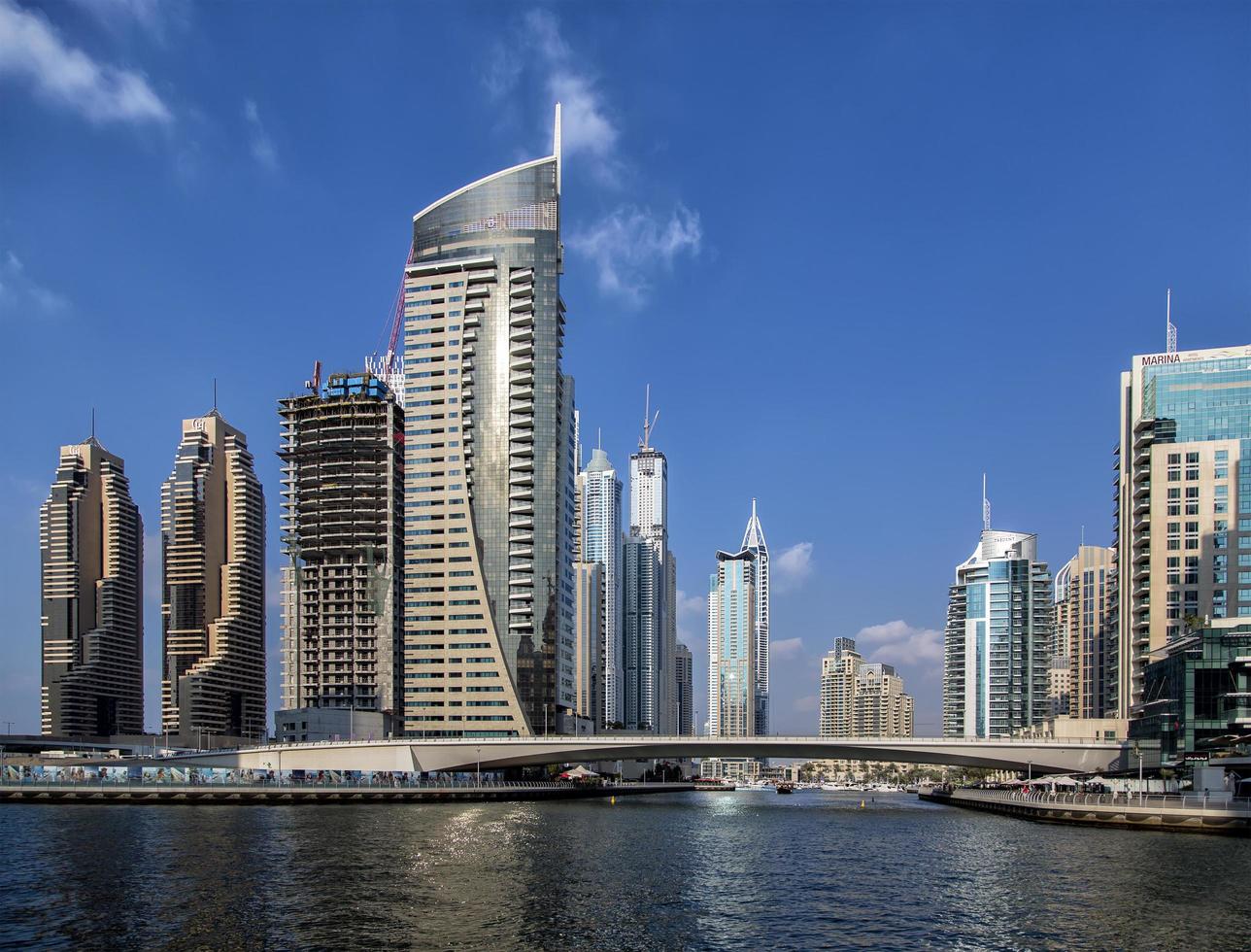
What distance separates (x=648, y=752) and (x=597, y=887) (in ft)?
341

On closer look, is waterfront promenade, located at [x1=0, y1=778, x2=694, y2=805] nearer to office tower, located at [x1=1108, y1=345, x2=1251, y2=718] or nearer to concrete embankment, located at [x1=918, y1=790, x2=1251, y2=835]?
concrete embankment, located at [x1=918, y1=790, x2=1251, y2=835]

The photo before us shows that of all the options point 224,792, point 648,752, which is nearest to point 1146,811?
point 648,752

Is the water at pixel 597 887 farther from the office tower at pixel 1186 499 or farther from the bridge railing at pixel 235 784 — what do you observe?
the office tower at pixel 1186 499

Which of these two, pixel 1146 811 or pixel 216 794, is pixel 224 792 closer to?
pixel 216 794

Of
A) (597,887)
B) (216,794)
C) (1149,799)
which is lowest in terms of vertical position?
(216,794)

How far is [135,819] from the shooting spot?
119 meters

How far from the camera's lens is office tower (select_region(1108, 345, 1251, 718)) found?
586ft

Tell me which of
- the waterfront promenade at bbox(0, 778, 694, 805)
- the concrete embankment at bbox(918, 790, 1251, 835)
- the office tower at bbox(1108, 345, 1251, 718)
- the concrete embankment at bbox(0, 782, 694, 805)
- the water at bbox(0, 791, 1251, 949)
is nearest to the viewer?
the water at bbox(0, 791, 1251, 949)

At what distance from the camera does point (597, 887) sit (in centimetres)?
7062

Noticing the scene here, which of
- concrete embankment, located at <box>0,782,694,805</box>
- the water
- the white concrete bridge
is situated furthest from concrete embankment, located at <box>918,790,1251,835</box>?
concrete embankment, located at <box>0,782,694,805</box>

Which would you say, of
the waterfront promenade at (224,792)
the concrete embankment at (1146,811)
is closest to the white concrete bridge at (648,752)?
the waterfront promenade at (224,792)

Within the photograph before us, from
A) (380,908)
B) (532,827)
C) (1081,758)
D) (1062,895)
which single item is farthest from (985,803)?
(380,908)

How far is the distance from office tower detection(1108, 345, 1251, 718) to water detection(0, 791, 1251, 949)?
260 feet

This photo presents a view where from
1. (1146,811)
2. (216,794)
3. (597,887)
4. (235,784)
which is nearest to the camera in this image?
(597,887)
